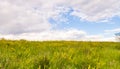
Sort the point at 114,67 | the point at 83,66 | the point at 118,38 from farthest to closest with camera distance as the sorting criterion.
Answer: the point at 118,38 < the point at 114,67 < the point at 83,66

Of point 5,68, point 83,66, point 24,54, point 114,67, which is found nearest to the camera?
point 5,68

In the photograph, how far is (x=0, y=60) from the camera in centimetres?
792

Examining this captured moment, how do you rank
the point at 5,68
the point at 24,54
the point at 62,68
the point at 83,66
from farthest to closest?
the point at 24,54
the point at 83,66
the point at 62,68
the point at 5,68

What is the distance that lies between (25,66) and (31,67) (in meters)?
0.16

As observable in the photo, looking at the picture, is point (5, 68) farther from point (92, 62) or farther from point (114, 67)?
point (114, 67)

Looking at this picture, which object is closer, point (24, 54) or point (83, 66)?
point (83, 66)

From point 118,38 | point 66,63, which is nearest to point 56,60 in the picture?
point 66,63

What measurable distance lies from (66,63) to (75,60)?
0.80m

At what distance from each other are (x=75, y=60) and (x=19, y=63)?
92.2 inches

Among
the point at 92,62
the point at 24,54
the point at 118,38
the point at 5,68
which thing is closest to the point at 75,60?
the point at 92,62

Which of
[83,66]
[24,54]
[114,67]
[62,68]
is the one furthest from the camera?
[24,54]

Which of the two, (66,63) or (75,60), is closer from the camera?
(66,63)

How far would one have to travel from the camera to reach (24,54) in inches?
417

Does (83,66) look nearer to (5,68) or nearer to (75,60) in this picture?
(75,60)
